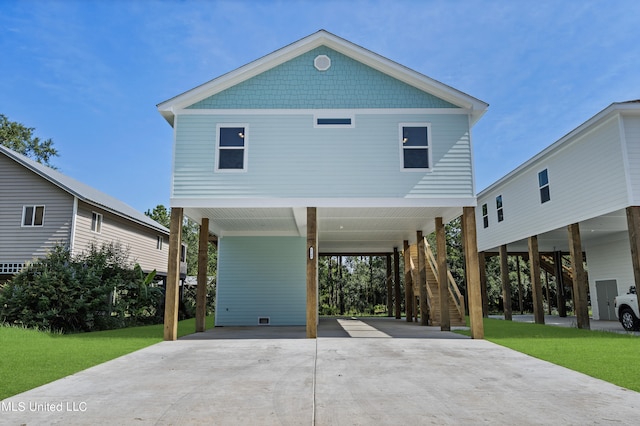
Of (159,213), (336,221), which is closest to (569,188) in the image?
(336,221)

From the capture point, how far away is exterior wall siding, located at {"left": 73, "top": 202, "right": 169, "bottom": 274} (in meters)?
16.5

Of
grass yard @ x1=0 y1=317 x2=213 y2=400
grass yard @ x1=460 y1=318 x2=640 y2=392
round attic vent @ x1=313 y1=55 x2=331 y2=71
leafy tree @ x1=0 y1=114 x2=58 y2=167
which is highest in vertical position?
leafy tree @ x1=0 y1=114 x2=58 y2=167

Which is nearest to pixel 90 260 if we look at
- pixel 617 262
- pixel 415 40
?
pixel 415 40

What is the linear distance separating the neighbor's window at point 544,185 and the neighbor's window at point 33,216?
19.1m

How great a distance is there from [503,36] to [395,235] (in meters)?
9.17

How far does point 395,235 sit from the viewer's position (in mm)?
17844

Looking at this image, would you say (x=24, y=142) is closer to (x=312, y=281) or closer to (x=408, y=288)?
(x=408, y=288)

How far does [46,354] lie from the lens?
8023mm

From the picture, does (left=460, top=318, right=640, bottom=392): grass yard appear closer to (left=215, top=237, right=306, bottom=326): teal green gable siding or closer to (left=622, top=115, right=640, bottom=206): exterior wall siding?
(left=622, top=115, right=640, bottom=206): exterior wall siding

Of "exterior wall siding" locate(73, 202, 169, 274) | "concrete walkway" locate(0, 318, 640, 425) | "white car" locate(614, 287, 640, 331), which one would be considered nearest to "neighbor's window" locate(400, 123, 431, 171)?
"concrete walkway" locate(0, 318, 640, 425)

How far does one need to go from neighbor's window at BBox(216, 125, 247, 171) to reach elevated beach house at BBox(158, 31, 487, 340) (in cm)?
3

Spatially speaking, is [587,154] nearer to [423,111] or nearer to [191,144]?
[423,111]

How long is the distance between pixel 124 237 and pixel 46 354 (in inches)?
501

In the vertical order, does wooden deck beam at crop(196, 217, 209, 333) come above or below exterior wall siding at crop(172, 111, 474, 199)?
below
